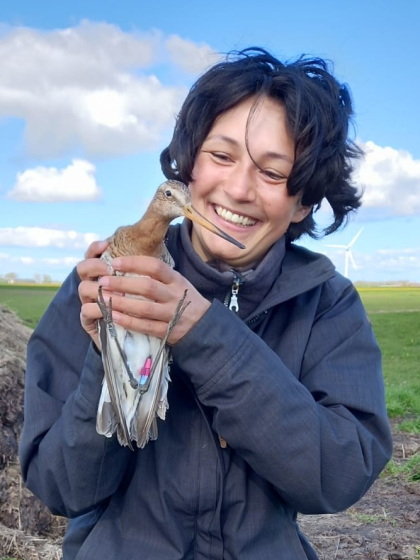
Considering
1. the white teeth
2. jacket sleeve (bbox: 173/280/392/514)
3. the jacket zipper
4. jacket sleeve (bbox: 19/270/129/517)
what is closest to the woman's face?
the white teeth

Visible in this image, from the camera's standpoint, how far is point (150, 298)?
230cm

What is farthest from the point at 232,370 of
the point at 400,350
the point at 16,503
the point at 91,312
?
the point at 400,350

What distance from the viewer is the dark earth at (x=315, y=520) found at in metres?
4.59

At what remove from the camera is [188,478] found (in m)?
2.65

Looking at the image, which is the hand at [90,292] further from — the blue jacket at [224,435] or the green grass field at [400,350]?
the green grass field at [400,350]

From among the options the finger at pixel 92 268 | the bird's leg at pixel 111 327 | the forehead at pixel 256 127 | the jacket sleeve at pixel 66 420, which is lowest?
the jacket sleeve at pixel 66 420

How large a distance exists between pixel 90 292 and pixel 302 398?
0.80 metres

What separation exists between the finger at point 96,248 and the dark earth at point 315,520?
264 centimetres

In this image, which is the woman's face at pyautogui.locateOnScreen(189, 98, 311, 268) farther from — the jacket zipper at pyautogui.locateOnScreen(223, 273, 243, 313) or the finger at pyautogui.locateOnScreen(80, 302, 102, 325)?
the finger at pyautogui.locateOnScreen(80, 302, 102, 325)

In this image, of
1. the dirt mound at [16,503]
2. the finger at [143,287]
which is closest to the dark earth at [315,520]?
the dirt mound at [16,503]

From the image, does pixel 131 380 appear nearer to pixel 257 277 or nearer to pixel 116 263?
pixel 116 263

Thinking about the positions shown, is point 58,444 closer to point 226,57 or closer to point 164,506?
point 164,506

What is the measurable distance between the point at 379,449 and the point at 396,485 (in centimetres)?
389

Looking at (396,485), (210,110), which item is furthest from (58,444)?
(396,485)
